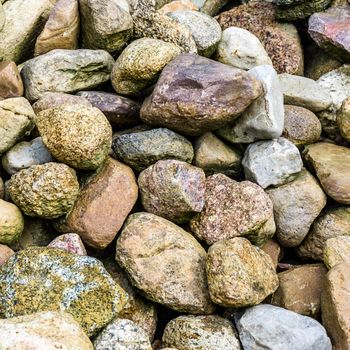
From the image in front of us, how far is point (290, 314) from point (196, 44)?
192 cm

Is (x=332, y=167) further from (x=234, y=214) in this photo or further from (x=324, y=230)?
(x=234, y=214)

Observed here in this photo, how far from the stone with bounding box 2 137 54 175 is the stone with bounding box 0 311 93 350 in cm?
108

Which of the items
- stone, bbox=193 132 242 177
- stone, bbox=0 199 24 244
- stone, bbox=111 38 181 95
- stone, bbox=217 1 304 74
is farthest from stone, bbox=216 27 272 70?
stone, bbox=0 199 24 244

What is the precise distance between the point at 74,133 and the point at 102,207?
17.9 inches

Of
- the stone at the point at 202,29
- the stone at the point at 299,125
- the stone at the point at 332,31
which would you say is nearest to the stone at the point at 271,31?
the stone at the point at 332,31

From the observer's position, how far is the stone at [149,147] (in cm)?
331

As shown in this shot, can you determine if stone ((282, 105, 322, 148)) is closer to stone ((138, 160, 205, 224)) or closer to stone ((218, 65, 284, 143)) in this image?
stone ((218, 65, 284, 143))

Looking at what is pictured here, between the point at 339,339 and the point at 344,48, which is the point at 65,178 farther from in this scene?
the point at 344,48

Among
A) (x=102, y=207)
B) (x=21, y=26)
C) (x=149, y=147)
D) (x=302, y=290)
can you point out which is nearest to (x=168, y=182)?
(x=149, y=147)

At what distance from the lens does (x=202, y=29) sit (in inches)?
154

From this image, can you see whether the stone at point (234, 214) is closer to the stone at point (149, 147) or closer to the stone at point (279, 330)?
the stone at point (149, 147)

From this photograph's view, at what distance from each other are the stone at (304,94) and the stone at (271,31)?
245 millimetres

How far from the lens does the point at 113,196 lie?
3.21 m

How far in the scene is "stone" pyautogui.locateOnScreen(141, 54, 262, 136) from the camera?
3.25 metres
